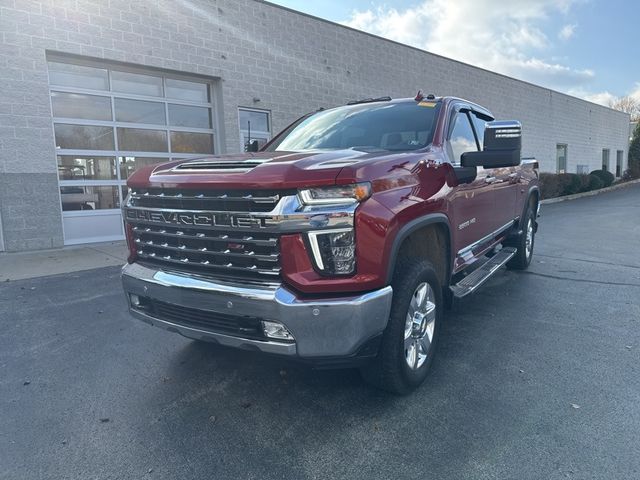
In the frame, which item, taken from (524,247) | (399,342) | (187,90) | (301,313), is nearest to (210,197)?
(301,313)

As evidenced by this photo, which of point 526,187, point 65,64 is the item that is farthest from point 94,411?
point 65,64

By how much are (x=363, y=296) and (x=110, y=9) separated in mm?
9499

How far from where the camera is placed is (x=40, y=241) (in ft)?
28.6

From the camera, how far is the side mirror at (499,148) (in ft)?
11.0

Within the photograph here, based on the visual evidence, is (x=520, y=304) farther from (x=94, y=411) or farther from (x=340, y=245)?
(x=94, y=411)

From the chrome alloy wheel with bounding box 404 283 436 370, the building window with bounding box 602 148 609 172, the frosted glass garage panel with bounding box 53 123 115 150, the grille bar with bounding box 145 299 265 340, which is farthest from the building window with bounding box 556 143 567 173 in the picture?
the grille bar with bounding box 145 299 265 340

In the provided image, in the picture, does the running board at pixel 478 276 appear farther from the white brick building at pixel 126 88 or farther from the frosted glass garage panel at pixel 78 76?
the frosted glass garage panel at pixel 78 76

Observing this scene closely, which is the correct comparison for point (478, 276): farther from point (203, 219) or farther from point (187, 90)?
point (187, 90)

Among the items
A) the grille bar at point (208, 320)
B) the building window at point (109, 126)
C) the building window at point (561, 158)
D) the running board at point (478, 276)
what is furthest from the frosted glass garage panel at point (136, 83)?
the building window at point (561, 158)

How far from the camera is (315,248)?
7.97 feet

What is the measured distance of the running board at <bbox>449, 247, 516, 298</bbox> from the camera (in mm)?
3703

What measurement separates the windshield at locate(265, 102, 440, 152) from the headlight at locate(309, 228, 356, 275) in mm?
1204

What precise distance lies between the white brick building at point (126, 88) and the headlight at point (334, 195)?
26.8 ft

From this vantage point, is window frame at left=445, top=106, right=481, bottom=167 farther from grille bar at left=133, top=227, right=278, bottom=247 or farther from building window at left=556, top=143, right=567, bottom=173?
building window at left=556, top=143, right=567, bottom=173
